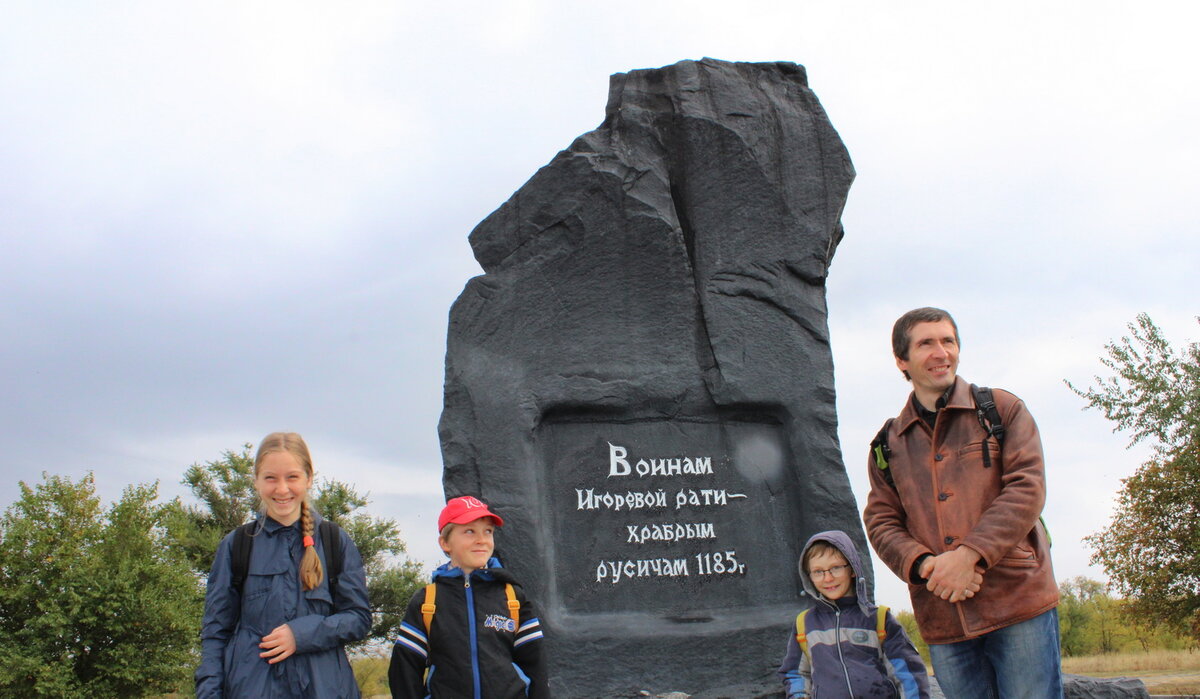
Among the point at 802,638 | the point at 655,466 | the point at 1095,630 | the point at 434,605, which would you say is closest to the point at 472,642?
the point at 434,605

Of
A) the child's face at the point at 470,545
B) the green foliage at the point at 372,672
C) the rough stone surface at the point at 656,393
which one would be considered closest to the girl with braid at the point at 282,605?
the child's face at the point at 470,545

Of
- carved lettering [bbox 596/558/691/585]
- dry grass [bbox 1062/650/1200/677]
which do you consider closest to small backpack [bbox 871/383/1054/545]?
carved lettering [bbox 596/558/691/585]

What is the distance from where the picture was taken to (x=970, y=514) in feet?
8.72

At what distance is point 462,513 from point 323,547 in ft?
1.54

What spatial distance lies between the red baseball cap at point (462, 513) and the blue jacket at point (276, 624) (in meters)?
0.35

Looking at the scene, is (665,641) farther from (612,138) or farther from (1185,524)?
(1185,524)

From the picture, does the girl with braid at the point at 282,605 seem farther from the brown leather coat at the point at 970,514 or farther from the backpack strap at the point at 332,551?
the brown leather coat at the point at 970,514

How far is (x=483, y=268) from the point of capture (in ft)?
15.4

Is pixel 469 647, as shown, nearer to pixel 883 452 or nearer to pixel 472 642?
pixel 472 642

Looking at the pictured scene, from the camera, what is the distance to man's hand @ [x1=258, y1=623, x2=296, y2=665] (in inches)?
110

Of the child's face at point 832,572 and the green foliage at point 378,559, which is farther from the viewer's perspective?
the green foliage at point 378,559

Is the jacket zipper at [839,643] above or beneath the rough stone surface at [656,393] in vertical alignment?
beneath

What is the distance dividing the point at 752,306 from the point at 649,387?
0.73m

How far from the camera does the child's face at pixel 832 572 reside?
290 cm
